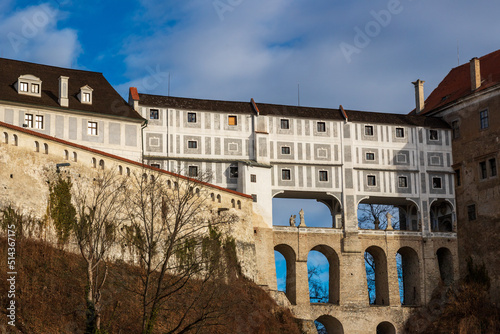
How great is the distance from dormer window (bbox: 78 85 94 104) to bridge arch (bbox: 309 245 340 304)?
21.2m

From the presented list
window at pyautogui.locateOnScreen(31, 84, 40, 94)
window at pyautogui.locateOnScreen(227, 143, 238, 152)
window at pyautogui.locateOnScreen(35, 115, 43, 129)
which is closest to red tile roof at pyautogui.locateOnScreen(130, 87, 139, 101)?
window at pyautogui.locateOnScreen(227, 143, 238, 152)

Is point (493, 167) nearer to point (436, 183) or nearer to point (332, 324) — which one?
point (436, 183)

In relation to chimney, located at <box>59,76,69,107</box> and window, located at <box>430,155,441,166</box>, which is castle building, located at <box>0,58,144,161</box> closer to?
chimney, located at <box>59,76,69,107</box>

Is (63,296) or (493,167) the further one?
(493,167)

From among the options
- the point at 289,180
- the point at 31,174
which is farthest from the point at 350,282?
the point at 31,174

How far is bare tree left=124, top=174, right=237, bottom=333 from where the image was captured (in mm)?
40438

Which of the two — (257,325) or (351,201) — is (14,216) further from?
(351,201)

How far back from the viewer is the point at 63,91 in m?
51.3

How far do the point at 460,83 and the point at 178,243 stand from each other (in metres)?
33.9

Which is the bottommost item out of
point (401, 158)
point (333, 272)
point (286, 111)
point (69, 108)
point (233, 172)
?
point (333, 272)

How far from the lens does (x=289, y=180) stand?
197 ft

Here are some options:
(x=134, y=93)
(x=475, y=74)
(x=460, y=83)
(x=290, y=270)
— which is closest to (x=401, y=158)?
(x=475, y=74)

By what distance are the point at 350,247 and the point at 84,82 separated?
76.1ft

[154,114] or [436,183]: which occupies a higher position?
[154,114]
